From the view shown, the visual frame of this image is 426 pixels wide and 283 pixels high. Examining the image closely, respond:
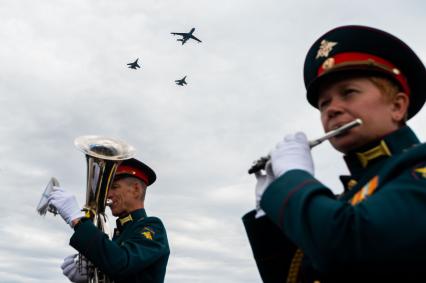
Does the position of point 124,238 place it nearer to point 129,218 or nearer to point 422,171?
point 129,218

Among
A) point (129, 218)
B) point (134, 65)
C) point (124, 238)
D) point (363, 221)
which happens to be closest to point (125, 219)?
point (129, 218)

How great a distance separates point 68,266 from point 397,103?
231 inches

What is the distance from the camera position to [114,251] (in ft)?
21.4

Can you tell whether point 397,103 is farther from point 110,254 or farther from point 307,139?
point 110,254

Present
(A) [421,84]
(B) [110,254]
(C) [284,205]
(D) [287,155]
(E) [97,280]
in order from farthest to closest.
Result: (E) [97,280] → (B) [110,254] → (A) [421,84] → (D) [287,155] → (C) [284,205]

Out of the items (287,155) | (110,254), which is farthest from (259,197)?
(110,254)

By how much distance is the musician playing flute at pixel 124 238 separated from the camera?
21.4ft

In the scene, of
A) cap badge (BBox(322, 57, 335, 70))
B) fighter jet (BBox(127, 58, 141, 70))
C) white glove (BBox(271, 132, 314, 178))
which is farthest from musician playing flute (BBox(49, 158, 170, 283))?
fighter jet (BBox(127, 58, 141, 70))

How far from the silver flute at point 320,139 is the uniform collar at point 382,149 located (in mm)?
165

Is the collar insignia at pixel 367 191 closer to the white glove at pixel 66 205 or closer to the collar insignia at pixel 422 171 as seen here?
the collar insignia at pixel 422 171

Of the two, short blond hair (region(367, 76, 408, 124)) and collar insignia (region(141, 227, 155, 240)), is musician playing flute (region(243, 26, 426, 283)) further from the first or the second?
collar insignia (region(141, 227, 155, 240))

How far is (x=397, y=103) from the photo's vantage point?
10.1 ft

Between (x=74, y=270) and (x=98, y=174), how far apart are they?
162 cm

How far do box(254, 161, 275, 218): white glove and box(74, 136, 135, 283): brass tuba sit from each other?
4.20 meters
